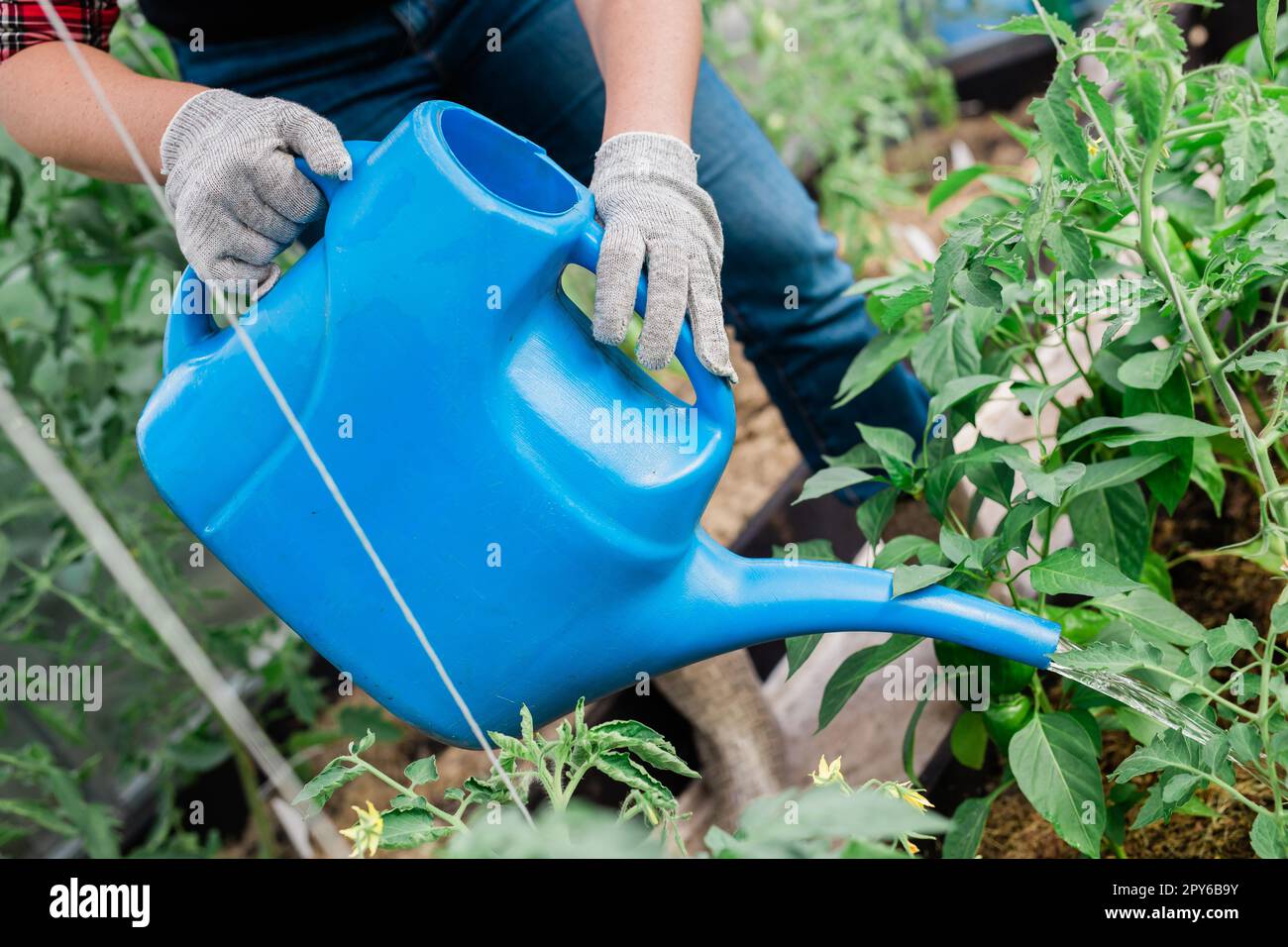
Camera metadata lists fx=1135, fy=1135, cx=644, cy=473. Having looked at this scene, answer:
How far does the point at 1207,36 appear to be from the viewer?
1.90 m

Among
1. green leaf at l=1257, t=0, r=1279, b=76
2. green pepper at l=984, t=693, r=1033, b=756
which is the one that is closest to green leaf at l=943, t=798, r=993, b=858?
green pepper at l=984, t=693, r=1033, b=756

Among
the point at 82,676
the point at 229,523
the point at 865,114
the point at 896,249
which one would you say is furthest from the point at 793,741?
the point at 865,114

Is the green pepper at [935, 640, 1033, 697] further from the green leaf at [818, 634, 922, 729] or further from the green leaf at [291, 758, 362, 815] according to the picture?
the green leaf at [291, 758, 362, 815]

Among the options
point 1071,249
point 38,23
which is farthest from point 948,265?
point 38,23

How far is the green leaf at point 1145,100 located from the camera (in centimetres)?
65

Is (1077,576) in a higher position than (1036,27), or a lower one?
lower

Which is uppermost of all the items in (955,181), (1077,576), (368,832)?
(955,181)

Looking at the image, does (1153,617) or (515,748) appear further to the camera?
(1153,617)

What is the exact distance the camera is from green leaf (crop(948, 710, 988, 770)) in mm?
1031

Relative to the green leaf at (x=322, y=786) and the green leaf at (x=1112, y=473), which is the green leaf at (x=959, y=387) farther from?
the green leaf at (x=322, y=786)

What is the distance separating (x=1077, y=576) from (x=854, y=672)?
19 centimetres

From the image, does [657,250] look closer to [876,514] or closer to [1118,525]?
[876,514]

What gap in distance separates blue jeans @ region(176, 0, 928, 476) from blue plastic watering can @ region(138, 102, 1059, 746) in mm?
348

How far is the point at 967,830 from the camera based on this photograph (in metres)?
0.90
